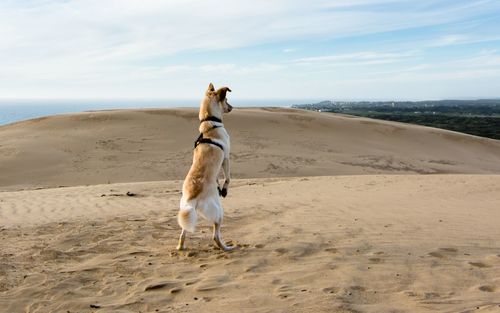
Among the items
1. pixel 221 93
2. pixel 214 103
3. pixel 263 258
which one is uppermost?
pixel 221 93

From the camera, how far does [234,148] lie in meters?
22.2

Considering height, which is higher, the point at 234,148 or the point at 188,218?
the point at 188,218

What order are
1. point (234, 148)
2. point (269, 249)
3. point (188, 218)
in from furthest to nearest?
point (234, 148), point (269, 249), point (188, 218)

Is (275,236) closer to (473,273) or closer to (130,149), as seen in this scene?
(473,273)

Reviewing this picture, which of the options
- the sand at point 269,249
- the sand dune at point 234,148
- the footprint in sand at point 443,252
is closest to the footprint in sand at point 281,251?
the sand at point 269,249

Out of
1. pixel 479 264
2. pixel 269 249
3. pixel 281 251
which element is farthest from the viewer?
pixel 269 249

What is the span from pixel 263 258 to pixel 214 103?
2.15 meters

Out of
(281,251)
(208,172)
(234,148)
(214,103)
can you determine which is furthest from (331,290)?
(234,148)

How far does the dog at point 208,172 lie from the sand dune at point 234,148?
11638 mm

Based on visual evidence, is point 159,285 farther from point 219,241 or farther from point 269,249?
point 269,249

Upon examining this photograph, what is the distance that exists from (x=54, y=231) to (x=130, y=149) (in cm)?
1420

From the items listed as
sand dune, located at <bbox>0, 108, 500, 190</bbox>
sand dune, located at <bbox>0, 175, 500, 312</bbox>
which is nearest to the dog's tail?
sand dune, located at <bbox>0, 175, 500, 312</bbox>

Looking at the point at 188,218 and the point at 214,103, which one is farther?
the point at 214,103

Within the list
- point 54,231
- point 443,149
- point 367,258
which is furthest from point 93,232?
point 443,149
